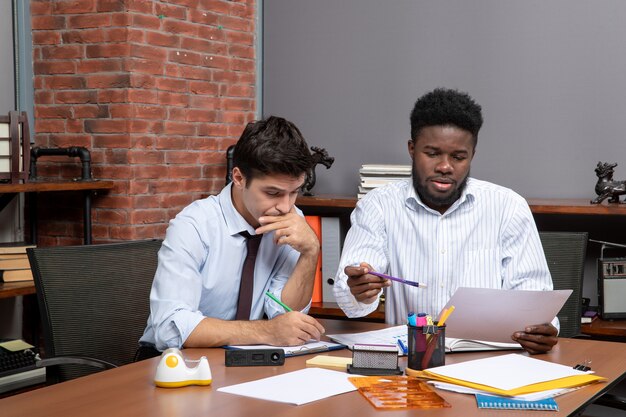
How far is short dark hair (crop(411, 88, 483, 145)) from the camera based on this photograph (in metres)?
2.58

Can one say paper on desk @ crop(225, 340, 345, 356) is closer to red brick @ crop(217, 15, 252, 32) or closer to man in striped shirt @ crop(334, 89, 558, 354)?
man in striped shirt @ crop(334, 89, 558, 354)

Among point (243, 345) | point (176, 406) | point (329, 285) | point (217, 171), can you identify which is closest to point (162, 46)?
point (217, 171)

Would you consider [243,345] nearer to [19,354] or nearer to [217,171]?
[19,354]

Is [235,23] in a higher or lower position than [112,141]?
higher

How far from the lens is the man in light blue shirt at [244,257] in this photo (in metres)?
2.14

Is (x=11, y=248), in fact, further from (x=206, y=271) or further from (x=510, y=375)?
(x=510, y=375)

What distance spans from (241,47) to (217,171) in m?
0.64

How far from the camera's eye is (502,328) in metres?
2.19

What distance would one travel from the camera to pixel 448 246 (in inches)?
105

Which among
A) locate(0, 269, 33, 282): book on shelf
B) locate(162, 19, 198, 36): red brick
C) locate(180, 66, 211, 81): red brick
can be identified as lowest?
locate(0, 269, 33, 282): book on shelf

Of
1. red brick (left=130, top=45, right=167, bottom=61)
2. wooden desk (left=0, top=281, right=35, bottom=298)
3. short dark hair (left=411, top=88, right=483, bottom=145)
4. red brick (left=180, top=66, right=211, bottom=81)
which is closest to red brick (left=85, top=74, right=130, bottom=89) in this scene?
red brick (left=130, top=45, right=167, bottom=61)

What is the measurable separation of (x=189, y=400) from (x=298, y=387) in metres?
0.23

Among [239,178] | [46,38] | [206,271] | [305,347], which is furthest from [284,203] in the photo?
[46,38]

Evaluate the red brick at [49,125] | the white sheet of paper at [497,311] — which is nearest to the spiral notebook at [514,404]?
the white sheet of paper at [497,311]
